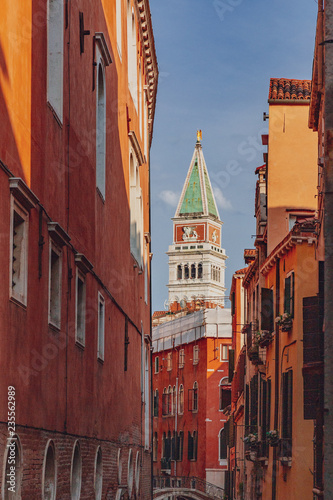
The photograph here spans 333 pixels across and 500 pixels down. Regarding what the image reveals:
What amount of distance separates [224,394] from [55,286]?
4552 cm

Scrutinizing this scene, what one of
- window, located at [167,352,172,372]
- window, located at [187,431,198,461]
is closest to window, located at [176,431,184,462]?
window, located at [187,431,198,461]

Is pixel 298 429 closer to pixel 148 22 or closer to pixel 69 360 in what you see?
pixel 69 360

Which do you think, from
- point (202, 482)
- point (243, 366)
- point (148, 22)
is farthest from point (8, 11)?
point (202, 482)

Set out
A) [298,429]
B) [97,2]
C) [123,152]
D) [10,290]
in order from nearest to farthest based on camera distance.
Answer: [10,290], [97,2], [298,429], [123,152]

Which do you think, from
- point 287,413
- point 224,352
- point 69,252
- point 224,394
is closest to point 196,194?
point 224,352

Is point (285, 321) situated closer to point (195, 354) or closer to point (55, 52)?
point (55, 52)

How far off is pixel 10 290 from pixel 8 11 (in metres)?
3.39

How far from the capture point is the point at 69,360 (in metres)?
16.8

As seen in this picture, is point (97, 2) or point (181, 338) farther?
point (181, 338)

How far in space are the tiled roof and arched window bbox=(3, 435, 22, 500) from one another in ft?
62.2

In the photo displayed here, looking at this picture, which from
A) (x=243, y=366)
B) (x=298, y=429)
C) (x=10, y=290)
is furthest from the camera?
(x=243, y=366)

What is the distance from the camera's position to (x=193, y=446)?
64938 millimetres

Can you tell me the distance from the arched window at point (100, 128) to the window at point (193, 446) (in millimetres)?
45250

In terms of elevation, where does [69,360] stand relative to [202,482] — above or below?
above
